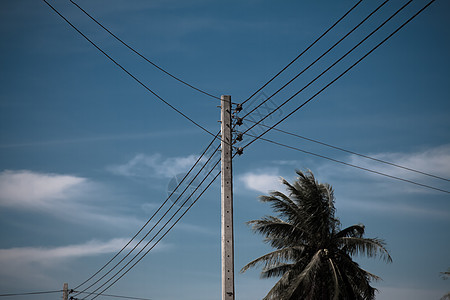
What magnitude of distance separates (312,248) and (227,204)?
1089cm

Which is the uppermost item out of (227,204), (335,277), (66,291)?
(66,291)

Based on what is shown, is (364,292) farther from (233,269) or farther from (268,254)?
(233,269)

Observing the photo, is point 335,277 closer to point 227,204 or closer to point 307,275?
point 307,275

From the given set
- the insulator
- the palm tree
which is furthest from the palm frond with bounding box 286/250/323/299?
the insulator

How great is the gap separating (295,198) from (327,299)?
4658mm

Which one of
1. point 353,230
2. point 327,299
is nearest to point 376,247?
point 353,230

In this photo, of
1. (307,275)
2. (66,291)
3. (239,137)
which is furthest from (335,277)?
(66,291)

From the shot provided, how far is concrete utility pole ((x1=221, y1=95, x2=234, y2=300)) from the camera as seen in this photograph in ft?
38.6

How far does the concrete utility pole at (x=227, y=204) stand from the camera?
11766 mm

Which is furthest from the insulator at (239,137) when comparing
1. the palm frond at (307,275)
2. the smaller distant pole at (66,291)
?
the smaller distant pole at (66,291)

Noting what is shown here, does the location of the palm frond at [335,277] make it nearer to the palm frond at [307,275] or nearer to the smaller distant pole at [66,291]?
the palm frond at [307,275]

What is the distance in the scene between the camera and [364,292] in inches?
813

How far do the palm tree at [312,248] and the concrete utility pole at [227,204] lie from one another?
8790mm

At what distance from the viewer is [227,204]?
1248 centimetres
